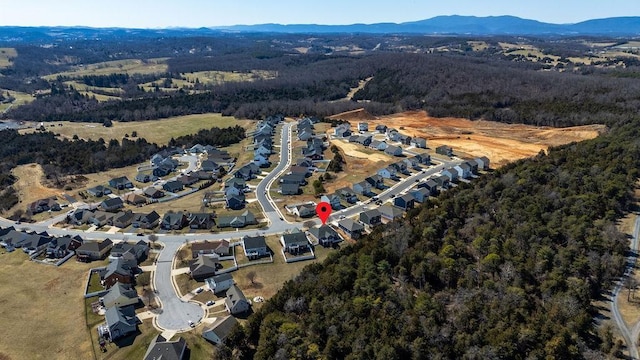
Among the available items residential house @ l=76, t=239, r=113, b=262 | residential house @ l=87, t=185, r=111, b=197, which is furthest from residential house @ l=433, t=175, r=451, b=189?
residential house @ l=87, t=185, r=111, b=197

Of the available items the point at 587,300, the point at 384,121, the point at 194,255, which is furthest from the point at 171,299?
the point at 384,121

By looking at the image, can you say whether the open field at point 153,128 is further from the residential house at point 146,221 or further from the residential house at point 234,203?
the residential house at point 146,221

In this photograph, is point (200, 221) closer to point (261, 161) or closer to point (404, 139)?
point (261, 161)

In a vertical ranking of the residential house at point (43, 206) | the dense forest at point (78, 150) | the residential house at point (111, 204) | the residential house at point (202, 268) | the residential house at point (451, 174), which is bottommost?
the dense forest at point (78, 150)

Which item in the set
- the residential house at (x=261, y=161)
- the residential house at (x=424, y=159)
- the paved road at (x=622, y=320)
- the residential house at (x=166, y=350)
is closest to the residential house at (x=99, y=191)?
the residential house at (x=261, y=161)

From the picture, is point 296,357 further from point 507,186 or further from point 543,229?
point 507,186

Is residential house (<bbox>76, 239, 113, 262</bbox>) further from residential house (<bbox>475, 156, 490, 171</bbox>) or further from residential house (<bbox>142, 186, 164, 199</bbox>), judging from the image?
residential house (<bbox>475, 156, 490, 171</bbox>)
